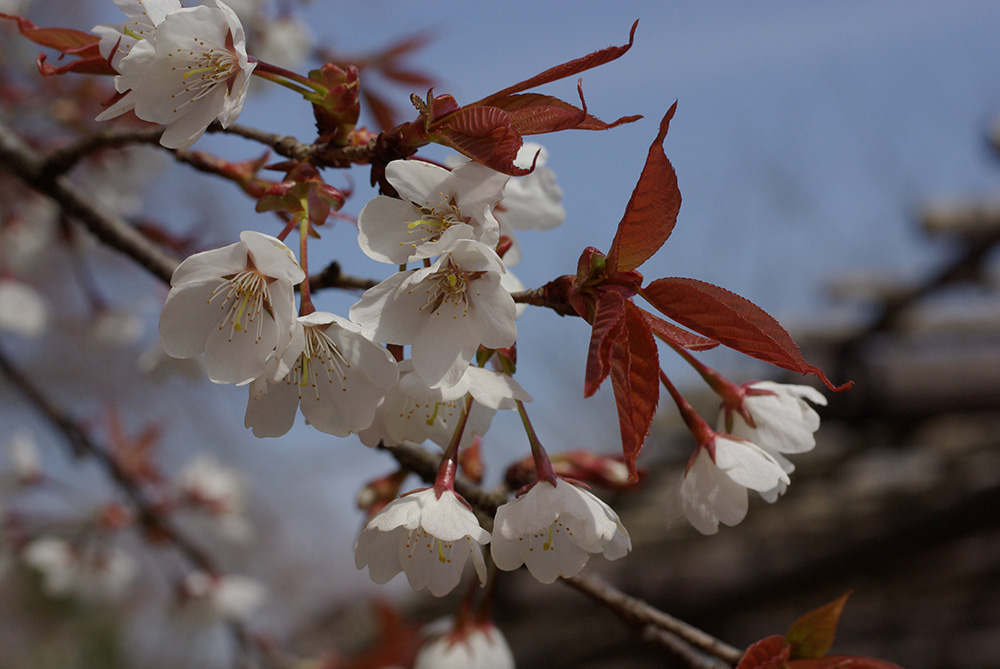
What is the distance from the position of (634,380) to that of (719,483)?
249mm

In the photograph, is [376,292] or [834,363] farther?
[834,363]

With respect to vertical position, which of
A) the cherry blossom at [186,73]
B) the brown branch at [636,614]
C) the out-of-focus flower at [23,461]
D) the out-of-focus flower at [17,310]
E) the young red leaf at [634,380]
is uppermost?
the out-of-focus flower at [17,310]

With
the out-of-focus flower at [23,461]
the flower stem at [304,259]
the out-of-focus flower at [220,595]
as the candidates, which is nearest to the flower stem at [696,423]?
the flower stem at [304,259]

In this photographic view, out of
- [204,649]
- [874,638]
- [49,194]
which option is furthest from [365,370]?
[204,649]

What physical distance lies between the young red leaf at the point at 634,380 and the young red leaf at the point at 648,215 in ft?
0.13

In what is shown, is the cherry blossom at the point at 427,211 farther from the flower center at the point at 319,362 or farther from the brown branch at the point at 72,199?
the brown branch at the point at 72,199

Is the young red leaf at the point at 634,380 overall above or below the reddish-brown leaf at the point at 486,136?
below

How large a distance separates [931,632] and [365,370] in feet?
11.7

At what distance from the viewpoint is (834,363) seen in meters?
3.21

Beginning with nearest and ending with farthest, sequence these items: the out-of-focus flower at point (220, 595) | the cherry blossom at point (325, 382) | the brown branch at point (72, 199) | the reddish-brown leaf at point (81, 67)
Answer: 1. the cherry blossom at point (325, 382)
2. the reddish-brown leaf at point (81, 67)
3. the brown branch at point (72, 199)
4. the out-of-focus flower at point (220, 595)

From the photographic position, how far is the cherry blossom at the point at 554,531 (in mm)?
678

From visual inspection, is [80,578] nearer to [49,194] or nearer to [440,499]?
[49,194]

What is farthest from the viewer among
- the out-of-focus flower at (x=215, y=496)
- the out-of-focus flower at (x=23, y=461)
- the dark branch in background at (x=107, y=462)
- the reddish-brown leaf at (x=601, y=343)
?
the out-of-focus flower at (x=23, y=461)

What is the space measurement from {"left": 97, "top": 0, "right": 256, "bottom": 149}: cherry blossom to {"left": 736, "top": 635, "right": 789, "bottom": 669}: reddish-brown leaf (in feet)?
2.27
